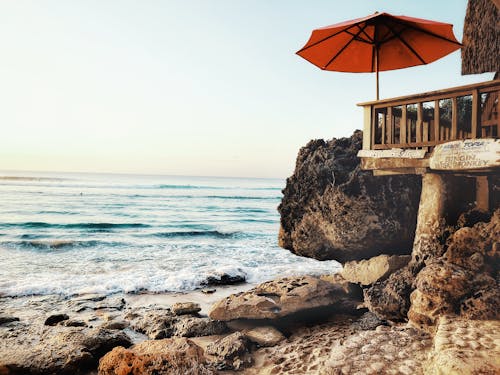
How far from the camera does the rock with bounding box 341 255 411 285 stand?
23.3 ft

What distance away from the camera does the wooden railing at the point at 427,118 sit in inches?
207

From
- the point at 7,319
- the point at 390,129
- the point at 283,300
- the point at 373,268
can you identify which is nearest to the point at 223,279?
the point at 283,300

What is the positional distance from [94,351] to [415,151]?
625 centimetres

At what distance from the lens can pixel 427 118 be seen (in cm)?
752

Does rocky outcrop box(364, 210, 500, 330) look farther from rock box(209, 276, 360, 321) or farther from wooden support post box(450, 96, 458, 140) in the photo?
wooden support post box(450, 96, 458, 140)

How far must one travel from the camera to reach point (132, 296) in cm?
950

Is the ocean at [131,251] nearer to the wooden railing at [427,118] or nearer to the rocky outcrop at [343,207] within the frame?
the rocky outcrop at [343,207]

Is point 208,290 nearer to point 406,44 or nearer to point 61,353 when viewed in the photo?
point 61,353

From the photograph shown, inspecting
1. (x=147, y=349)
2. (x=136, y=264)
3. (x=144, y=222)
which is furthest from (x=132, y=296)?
(x=144, y=222)

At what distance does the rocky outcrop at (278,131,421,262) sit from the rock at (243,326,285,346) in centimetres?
275

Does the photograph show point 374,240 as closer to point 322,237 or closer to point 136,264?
point 322,237

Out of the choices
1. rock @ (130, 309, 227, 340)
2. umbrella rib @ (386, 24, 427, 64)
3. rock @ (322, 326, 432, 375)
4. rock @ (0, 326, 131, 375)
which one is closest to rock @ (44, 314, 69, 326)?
rock @ (0, 326, 131, 375)

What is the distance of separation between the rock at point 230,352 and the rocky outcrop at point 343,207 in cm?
348

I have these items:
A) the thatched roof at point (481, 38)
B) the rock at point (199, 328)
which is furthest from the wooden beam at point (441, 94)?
the rock at point (199, 328)
